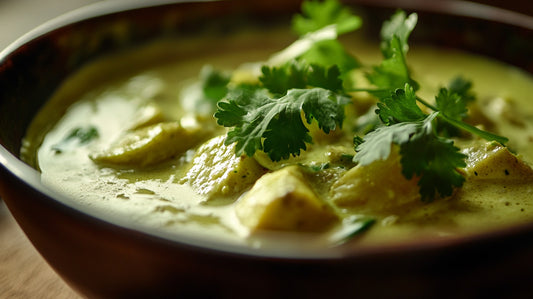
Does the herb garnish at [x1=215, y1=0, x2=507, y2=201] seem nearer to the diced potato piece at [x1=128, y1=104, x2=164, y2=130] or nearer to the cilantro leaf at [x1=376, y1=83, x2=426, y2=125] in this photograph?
the cilantro leaf at [x1=376, y1=83, x2=426, y2=125]

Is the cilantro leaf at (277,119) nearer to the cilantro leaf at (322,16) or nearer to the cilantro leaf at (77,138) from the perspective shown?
the cilantro leaf at (77,138)

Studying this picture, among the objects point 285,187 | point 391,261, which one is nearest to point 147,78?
point 285,187

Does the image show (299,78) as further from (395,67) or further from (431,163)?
(431,163)

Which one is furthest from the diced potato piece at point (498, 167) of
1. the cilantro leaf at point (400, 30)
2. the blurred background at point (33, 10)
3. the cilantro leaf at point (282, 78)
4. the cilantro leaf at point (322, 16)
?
the blurred background at point (33, 10)

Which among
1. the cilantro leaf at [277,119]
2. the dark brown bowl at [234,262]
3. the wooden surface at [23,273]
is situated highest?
the cilantro leaf at [277,119]

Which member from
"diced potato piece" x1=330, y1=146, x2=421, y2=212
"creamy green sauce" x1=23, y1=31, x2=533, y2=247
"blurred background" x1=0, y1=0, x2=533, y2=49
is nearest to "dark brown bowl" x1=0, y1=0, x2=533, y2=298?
"creamy green sauce" x1=23, y1=31, x2=533, y2=247

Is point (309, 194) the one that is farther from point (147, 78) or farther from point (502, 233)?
point (147, 78)
